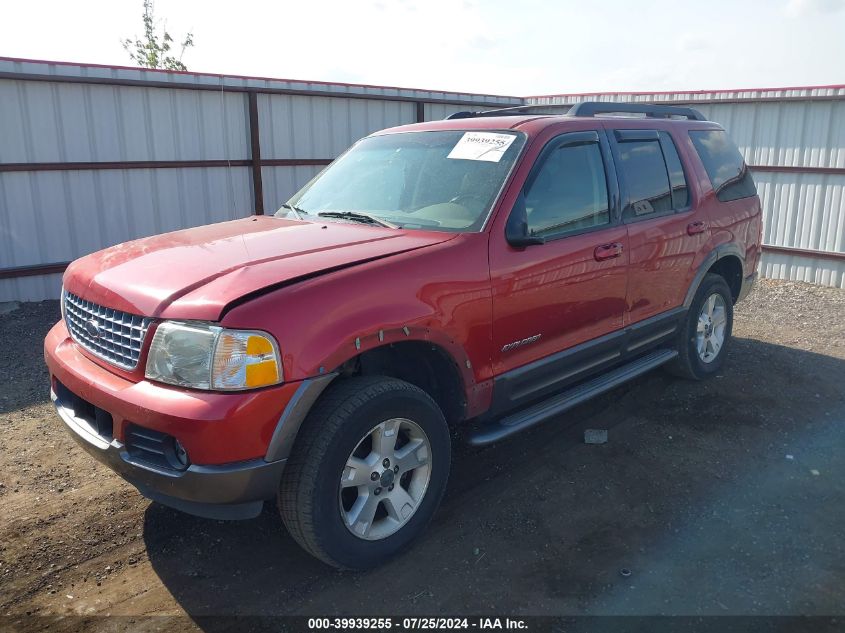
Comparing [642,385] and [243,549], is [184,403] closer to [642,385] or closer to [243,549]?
[243,549]

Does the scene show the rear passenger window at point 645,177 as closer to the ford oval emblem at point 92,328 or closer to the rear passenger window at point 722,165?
the rear passenger window at point 722,165

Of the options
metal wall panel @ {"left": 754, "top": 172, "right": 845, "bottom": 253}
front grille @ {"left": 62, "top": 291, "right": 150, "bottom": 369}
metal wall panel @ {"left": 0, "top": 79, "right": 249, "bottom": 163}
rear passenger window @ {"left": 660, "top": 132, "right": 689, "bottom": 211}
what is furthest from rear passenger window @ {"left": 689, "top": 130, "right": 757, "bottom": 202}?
metal wall panel @ {"left": 0, "top": 79, "right": 249, "bottom": 163}

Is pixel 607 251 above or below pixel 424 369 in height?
above

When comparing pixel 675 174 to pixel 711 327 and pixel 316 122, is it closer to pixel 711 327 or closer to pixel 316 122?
pixel 711 327

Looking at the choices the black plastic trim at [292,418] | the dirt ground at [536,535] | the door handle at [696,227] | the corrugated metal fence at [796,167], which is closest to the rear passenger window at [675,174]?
the door handle at [696,227]

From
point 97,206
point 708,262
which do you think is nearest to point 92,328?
point 708,262

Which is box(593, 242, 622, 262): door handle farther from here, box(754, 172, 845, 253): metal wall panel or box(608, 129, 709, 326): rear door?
box(754, 172, 845, 253): metal wall panel

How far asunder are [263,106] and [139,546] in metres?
7.66

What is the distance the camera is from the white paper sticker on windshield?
3.98m

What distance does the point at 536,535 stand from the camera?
3.55 m

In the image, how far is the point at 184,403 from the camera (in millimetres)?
2723

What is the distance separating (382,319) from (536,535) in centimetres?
141

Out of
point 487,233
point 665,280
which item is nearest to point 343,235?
point 487,233

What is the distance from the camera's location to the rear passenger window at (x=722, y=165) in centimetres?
541
